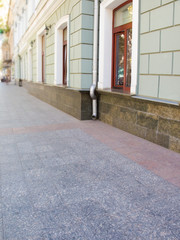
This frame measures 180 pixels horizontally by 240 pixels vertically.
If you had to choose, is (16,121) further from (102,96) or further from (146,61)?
(146,61)

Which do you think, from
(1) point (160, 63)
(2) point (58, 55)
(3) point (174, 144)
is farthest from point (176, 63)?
(2) point (58, 55)

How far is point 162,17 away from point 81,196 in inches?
150

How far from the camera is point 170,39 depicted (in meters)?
4.92

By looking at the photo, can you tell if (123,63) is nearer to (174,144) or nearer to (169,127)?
(169,127)

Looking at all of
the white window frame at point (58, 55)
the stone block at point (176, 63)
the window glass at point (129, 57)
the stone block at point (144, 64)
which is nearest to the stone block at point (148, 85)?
the stone block at point (144, 64)

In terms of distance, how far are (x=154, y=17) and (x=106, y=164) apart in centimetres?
314

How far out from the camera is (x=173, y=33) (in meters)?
4.84

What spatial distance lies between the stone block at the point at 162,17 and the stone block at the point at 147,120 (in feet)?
5.81

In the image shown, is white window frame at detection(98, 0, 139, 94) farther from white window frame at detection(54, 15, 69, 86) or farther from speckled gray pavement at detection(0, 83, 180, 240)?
white window frame at detection(54, 15, 69, 86)

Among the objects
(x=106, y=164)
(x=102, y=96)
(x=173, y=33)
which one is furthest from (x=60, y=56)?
(x=106, y=164)

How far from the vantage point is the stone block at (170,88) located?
4809mm

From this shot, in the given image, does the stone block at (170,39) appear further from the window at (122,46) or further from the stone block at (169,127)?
the window at (122,46)

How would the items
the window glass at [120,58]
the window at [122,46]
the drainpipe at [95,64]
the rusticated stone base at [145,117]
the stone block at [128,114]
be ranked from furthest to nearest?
1. the drainpipe at [95,64]
2. the window glass at [120,58]
3. the window at [122,46]
4. the stone block at [128,114]
5. the rusticated stone base at [145,117]

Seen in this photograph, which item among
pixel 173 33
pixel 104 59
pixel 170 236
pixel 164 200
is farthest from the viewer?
pixel 104 59
